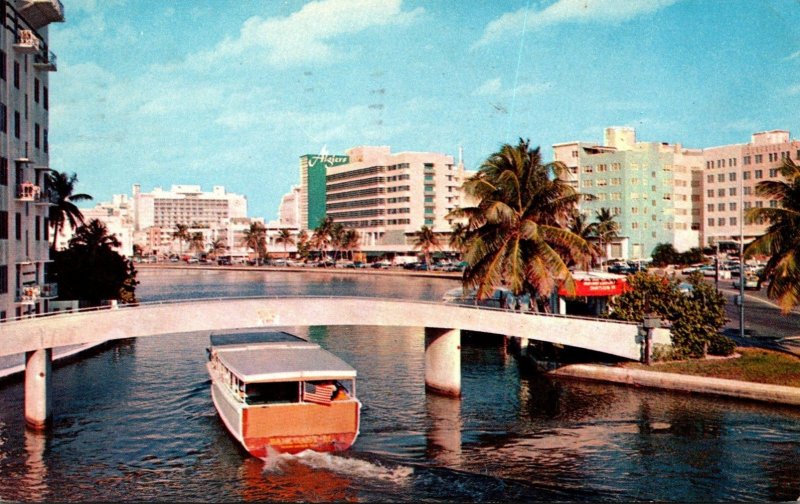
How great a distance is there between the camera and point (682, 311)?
5119 cm

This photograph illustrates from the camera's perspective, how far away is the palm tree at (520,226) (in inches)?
2062

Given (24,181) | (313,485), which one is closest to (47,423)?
(313,485)

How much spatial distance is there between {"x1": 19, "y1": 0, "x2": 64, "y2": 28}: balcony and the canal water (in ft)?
92.2

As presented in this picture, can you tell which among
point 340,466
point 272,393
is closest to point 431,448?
point 340,466

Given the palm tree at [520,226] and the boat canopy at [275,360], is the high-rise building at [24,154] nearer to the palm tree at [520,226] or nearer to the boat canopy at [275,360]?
the boat canopy at [275,360]

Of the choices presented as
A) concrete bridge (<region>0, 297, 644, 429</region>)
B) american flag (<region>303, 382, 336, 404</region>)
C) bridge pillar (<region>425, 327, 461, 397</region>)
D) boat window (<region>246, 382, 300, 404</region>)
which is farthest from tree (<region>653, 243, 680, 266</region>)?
american flag (<region>303, 382, 336, 404</region>)

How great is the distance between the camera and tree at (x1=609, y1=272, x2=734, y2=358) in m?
50.8

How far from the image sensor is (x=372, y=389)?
1975 inches

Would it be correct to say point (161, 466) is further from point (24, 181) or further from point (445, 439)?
point (24, 181)

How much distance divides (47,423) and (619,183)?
408 ft

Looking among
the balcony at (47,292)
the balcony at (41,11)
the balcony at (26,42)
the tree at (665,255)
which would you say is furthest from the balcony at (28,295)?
the tree at (665,255)

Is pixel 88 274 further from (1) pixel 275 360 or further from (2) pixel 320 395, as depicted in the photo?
(2) pixel 320 395

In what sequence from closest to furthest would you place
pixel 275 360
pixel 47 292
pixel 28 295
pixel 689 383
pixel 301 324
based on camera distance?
pixel 275 360
pixel 301 324
pixel 689 383
pixel 28 295
pixel 47 292

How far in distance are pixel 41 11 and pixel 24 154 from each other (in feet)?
36.6
